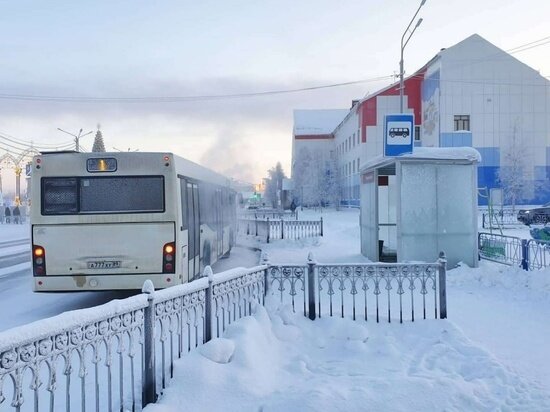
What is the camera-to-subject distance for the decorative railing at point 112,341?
10.1 feet

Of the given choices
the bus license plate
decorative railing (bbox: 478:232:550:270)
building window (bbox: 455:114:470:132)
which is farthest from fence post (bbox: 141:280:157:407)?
building window (bbox: 455:114:470:132)

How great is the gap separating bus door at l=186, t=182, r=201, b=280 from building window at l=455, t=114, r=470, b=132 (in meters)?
42.4

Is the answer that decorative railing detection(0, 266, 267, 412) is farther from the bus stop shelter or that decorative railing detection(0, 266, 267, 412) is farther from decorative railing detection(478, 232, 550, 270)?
decorative railing detection(478, 232, 550, 270)

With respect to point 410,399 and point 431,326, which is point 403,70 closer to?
point 431,326

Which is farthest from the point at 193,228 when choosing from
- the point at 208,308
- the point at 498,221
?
the point at 498,221

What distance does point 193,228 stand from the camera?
415 inches

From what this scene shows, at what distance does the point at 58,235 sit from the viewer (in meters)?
8.44

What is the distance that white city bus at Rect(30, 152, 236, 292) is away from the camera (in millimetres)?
8430

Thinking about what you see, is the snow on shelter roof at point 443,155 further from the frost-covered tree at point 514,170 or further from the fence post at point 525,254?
the frost-covered tree at point 514,170

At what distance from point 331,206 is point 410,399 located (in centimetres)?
6677

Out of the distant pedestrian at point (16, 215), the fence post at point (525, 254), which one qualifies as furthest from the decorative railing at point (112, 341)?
the distant pedestrian at point (16, 215)

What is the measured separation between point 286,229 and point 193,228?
55.3ft

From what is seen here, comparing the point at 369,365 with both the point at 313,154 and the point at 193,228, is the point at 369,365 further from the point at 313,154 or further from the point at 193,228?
the point at 313,154

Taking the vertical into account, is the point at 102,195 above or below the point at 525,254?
Result: above
